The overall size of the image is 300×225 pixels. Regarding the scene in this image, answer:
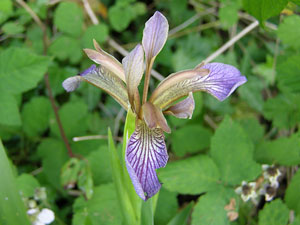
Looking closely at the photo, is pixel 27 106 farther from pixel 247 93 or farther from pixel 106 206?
pixel 247 93

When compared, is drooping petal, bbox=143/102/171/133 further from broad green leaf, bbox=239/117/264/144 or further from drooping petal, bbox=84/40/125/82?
broad green leaf, bbox=239/117/264/144

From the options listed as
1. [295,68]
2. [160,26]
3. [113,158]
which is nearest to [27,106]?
[113,158]

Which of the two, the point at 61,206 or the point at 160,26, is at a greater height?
the point at 160,26

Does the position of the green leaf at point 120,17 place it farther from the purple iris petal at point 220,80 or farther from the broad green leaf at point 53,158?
the purple iris petal at point 220,80

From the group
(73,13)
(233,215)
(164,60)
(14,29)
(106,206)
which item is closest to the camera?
(233,215)

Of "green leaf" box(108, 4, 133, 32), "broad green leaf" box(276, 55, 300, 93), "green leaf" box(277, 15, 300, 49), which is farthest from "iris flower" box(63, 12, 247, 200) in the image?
"green leaf" box(108, 4, 133, 32)

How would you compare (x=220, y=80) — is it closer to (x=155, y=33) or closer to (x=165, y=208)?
(x=155, y=33)
